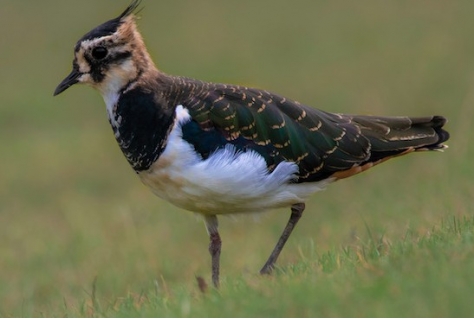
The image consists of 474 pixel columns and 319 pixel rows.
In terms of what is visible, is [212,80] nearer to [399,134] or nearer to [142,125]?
[399,134]

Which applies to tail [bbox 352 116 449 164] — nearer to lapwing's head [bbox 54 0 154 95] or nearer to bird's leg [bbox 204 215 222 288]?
bird's leg [bbox 204 215 222 288]

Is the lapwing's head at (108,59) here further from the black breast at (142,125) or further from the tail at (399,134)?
the tail at (399,134)

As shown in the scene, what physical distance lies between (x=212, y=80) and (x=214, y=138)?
14014mm

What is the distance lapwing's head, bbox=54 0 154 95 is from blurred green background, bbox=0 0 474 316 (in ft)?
4.98

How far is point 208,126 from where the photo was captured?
842cm

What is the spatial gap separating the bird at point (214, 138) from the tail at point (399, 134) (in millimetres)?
15

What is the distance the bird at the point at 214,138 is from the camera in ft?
27.2

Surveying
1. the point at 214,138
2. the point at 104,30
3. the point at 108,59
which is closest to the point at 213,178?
the point at 214,138

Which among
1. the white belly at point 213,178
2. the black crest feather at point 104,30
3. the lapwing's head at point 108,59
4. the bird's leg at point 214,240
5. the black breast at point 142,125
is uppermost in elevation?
the black crest feather at point 104,30

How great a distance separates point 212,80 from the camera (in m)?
22.3

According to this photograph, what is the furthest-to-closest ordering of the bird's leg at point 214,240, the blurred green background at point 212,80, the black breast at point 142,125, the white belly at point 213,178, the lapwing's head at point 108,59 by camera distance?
1. the blurred green background at point 212,80
2. the bird's leg at point 214,240
3. the lapwing's head at point 108,59
4. the black breast at point 142,125
5. the white belly at point 213,178

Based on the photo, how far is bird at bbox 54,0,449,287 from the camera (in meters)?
8.30

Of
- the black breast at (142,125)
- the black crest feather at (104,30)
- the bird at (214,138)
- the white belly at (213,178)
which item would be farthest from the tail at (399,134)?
the black crest feather at (104,30)

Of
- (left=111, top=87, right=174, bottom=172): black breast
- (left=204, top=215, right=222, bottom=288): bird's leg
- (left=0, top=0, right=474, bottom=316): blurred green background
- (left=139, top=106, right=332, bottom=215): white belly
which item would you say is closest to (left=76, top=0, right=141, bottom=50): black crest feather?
(left=111, top=87, right=174, bottom=172): black breast
